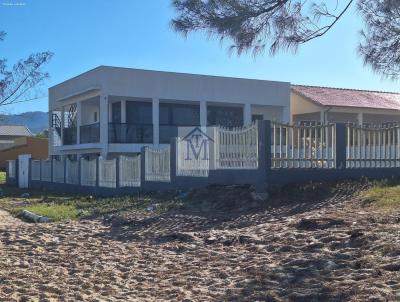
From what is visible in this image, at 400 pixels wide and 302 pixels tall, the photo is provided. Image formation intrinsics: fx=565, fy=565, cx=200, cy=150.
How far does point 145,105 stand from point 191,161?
13725 millimetres

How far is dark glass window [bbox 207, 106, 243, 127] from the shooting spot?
102ft

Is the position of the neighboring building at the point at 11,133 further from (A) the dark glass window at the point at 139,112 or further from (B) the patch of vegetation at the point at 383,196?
(B) the patch of vegetation at the point at 383,196

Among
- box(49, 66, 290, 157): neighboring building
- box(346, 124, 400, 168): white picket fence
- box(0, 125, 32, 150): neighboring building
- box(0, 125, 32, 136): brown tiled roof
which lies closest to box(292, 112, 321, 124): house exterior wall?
box(49, 66, 290, 157): neighboring building

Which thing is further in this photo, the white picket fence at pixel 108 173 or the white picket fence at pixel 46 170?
the white picket fence at pixel 46 170

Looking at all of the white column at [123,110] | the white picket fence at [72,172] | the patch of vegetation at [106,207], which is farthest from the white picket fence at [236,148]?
the white column at [123,110]

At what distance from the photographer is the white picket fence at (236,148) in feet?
43.9

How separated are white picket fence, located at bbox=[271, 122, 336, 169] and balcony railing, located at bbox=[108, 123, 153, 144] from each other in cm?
1518

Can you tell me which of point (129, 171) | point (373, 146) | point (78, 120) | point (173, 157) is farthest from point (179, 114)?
point (373, 146)

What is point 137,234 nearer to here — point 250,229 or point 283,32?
point 250,229

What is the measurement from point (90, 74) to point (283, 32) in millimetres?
20204

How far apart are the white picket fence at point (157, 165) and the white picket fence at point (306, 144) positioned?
5.10m

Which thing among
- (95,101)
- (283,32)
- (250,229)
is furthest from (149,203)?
(95,101)

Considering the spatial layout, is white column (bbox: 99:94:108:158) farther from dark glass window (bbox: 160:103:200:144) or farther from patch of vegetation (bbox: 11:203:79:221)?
patch of vegetation (bbox: 11:203:79:221)

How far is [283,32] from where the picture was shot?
30.6ft
